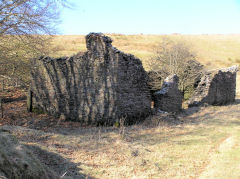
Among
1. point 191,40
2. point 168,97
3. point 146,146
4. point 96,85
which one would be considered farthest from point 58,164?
point 191,40

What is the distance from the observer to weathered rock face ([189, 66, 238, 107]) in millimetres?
17984

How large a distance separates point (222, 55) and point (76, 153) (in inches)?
1992

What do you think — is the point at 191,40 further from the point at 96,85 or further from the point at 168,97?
the point at 96,85

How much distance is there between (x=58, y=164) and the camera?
540 cm

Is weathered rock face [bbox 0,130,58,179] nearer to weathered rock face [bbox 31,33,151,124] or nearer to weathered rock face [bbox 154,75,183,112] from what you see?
weathered rock face [bbox 31,33,151,124]

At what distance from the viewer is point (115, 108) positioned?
10539 mm

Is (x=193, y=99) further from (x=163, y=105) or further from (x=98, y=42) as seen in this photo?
(x=98, y=42)

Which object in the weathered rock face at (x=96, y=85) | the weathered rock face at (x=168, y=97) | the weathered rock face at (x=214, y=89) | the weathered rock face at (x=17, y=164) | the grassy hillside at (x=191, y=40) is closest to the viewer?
the weathered rock face at (x=17, y=164)

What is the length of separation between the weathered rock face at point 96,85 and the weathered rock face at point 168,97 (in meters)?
2.45

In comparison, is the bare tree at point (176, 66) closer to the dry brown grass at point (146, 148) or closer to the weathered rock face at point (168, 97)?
the weathered rock face at point (168, 97)

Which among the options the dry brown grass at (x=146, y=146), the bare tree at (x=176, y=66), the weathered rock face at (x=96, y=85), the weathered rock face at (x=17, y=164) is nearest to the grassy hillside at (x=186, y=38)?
the bare tree at (x=176, y=66)

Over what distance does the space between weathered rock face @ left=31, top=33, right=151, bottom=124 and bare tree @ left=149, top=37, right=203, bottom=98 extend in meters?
7.24

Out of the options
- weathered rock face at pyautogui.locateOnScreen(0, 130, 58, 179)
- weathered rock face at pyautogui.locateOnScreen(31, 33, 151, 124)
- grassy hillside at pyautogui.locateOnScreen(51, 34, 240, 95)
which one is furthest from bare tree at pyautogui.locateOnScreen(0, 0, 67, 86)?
grassy hillside at pyautogui.locateOnScreen(51, 34, 240, 95)

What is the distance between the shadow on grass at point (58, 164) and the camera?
16.6 ft
